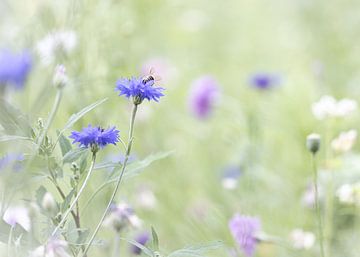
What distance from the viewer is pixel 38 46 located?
5.66 feet

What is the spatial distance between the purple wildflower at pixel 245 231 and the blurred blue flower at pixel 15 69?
1.40 feet

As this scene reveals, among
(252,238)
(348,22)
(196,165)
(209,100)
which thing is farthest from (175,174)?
(348,22)

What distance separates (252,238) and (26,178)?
53cm

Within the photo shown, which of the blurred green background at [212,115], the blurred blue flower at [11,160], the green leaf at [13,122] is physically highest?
the blurred green background at [212,115]

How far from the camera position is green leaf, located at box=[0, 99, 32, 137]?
2.71 ft

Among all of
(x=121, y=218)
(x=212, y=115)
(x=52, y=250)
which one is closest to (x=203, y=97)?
(x=212, y=115)

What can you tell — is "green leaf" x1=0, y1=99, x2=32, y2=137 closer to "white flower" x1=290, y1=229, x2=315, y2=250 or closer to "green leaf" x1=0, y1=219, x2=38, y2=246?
"green leaf" x1=0, y1=219, x2=38, y2=246

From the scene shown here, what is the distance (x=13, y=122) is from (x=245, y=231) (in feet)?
1.74

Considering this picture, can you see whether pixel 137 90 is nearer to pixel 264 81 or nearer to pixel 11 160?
pixel 11 160

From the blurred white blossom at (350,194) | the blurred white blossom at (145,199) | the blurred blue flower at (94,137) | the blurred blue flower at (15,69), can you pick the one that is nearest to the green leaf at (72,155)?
the blurred blue flower at (94,137)

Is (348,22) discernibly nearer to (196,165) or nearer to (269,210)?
(196,165)

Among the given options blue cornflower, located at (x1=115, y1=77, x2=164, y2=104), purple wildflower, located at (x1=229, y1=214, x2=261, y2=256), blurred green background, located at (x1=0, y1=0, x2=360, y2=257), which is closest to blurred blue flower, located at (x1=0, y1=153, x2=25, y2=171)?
blurred green background, located at (x1=0, y1=0, x2=360, y2=257)

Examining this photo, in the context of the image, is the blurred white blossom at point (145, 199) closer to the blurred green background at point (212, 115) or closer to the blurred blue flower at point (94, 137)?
the blurred green background at point (212, 115)

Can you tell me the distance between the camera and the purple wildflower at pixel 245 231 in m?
1.24
